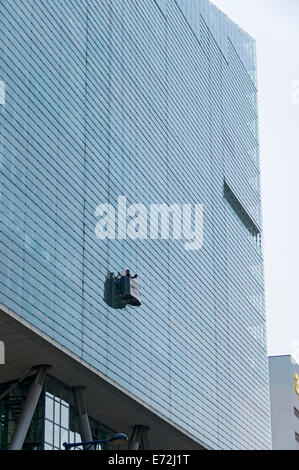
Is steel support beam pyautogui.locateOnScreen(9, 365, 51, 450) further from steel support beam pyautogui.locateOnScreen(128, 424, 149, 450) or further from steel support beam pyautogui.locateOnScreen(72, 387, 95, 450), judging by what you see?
steel support beam pyautogui.locateOnScreen(128, 424, 149, 450)

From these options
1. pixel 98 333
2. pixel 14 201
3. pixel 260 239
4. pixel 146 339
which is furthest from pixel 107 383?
pixel 260 239

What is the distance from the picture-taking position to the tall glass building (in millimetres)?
68438

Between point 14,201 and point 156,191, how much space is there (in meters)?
30.1

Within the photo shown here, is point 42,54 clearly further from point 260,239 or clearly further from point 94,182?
point 260,239

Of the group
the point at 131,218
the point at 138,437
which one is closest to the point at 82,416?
the point at 138,437

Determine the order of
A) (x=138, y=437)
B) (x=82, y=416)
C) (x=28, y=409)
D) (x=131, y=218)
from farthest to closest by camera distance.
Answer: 1. (x=138, y=437)
2. (x=131, y=218)
3. (x=82, y=416)
4. (x=28, y=409)

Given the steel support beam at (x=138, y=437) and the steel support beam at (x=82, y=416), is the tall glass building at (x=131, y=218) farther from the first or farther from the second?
the steel support beam at (x=82, y=416)

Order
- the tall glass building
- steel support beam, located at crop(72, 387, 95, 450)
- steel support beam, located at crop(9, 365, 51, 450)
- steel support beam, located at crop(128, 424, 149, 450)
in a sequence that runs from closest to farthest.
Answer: steel support beam, located at crop(9, 365, 51, 450) → the tall glass building → steel support beam, located at crop(72, 387, 95, 450) → steel support beam, located at crop(128, 424, 149, 450)

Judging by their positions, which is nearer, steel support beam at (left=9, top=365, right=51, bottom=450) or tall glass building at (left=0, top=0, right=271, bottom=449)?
steel support beam at (left=9, top=365, right=51, bottom=450)

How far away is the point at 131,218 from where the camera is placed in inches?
3391

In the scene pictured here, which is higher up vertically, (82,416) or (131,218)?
(131,218)

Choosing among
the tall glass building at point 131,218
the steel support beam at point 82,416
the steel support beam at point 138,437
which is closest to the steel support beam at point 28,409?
the tall glass building at point 131,218

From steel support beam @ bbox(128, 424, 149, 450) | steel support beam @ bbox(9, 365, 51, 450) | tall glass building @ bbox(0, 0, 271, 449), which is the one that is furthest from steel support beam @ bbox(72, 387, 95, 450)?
steel support beam @ bbox(128, 424, 149, 450)

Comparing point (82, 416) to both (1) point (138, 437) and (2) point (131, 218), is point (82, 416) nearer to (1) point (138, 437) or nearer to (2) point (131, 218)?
(1) point (138, 437)
